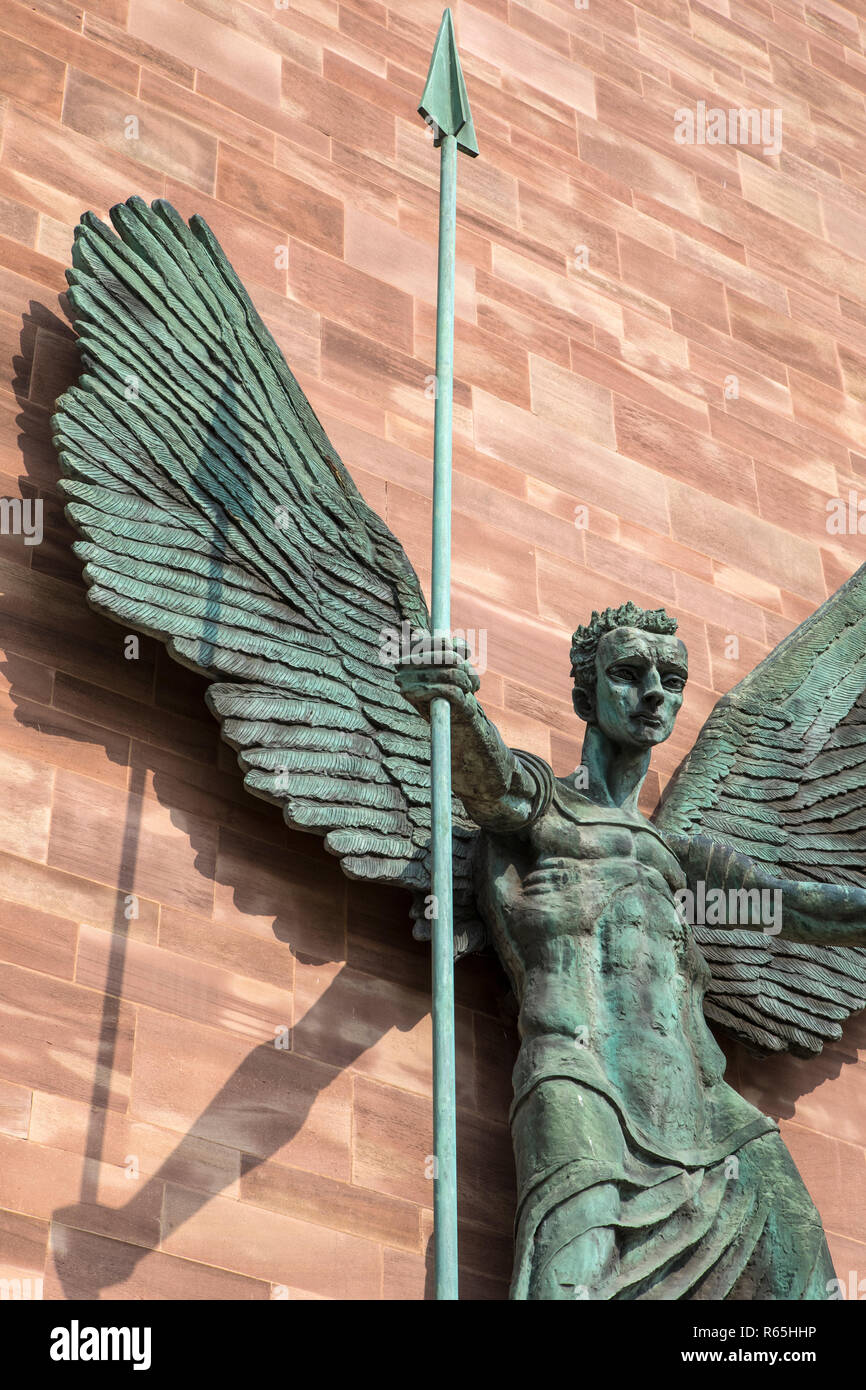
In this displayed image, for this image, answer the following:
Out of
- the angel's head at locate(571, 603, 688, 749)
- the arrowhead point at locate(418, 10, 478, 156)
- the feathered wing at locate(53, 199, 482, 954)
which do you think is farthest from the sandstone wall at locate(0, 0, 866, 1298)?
the arrowhead point at locate(418, 10, 478, 156)

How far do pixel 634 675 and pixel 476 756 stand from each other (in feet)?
2.71

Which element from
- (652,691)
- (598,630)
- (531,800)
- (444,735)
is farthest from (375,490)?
(444,735)

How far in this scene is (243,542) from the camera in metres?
6.83

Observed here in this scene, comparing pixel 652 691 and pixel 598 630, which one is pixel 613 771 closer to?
pixel 652 691

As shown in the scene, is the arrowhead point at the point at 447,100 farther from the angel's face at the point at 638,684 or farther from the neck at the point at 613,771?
the neck at the point at 613,771

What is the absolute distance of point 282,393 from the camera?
7.24 meters

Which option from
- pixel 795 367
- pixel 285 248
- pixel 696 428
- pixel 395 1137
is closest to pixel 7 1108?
pixel 395 1137

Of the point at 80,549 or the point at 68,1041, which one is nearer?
the point at 68,1041

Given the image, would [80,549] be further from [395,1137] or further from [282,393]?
[395,1137]

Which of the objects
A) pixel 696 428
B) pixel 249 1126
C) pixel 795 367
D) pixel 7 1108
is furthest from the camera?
pixel 795 367

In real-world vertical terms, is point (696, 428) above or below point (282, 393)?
above

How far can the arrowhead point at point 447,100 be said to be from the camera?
6477 mm

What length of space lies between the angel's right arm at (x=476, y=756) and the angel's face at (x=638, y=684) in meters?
0.37

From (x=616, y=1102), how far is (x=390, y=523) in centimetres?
244
